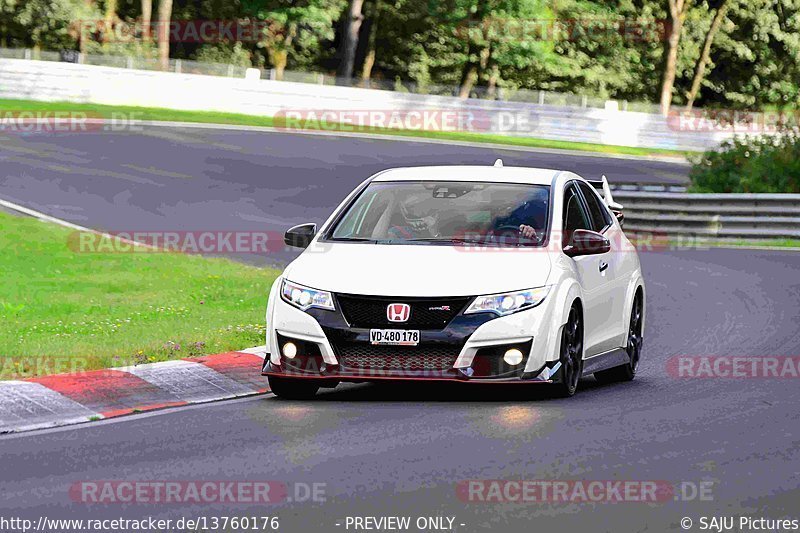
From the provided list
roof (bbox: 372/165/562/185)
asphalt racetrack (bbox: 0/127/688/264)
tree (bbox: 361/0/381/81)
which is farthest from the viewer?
tree (bbox: 361/0/381/81)

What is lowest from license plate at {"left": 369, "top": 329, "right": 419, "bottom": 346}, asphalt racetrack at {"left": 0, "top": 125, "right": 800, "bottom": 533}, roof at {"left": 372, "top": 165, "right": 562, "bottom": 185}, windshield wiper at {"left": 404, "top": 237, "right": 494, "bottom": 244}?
asphalt racetrack at {"left": 0, "top": 125, "right": 800, "bottom": 533}

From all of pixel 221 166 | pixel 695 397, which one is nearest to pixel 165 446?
pixel 695 397

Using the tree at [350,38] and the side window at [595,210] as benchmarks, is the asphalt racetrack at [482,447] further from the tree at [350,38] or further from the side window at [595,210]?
the tree at [350,38]

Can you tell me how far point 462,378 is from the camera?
1033cm

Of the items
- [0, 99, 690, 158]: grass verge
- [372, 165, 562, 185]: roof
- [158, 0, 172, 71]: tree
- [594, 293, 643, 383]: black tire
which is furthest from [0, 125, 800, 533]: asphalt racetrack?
[158, 0, 172, 71]: tree

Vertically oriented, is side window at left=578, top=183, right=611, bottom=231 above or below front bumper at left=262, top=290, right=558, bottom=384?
above

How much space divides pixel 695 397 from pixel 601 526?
4.40m

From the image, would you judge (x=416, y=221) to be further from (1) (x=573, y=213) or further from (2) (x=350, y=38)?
(2) (x=350, y=38)

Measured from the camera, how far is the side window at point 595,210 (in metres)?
12.5

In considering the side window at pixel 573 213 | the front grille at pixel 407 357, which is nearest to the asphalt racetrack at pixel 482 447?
the front grille at pixel 407 357

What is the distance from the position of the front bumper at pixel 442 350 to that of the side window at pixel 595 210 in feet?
7.14

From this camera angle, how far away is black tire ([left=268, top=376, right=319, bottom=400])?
35.6ft

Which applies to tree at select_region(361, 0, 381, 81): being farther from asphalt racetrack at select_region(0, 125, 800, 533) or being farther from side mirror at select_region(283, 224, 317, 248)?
side mirror at select_region(283, 224, 317, 248)

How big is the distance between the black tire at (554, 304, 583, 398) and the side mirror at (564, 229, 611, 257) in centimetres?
39
